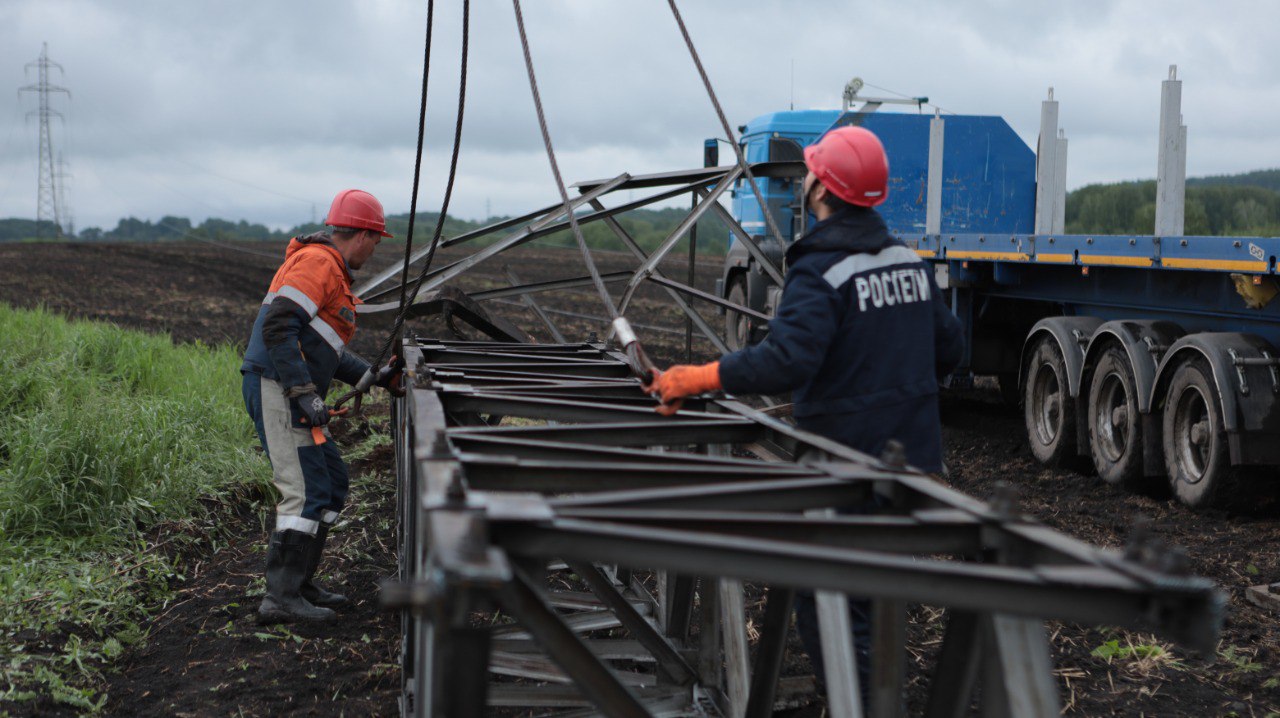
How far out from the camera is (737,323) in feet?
38.7

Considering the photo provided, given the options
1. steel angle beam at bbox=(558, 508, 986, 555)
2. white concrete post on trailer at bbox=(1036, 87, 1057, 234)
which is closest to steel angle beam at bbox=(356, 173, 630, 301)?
white concrete post on trailer at bbox=(1036, 87, 1057, 234)

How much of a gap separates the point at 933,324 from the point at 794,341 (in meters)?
0.62

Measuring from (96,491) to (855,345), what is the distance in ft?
15.5

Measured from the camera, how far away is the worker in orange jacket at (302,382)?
15.6 feet

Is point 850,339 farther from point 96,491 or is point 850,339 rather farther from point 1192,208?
point 1192,208

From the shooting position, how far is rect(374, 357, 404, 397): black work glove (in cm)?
524

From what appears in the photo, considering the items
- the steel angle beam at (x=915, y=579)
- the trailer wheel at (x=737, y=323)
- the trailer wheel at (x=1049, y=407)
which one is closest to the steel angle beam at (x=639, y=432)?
the steel angle beam at (x=915, y=579)

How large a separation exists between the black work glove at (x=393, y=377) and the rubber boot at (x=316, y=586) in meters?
0.68

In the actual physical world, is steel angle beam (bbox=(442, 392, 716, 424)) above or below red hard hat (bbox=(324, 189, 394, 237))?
below

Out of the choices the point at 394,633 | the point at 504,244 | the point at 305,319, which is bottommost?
the point at 394,633

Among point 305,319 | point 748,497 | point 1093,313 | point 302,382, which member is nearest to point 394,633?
point 302,382

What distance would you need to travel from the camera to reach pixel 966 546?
8.27 feet

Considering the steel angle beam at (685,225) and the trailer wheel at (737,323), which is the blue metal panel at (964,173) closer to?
the trailer wheel at (737,323)

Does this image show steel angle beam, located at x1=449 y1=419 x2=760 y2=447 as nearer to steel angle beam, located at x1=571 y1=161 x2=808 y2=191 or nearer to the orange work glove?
the orange work glove
